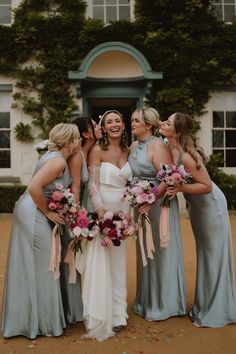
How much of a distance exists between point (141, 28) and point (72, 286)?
8.68 metres

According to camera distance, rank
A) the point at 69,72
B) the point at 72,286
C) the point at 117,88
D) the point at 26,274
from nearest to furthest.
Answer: the point at 26,274, the point at 72,286, the point at 69,72, the point at 117,88

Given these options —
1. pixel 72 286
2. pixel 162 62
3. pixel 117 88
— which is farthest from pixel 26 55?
pixel 72 286

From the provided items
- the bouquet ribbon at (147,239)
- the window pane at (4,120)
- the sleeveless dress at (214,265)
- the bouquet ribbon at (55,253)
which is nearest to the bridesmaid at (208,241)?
the sleeveless dress at (214,265)

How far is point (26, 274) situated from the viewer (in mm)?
3762

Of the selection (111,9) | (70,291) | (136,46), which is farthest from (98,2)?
(70,291)

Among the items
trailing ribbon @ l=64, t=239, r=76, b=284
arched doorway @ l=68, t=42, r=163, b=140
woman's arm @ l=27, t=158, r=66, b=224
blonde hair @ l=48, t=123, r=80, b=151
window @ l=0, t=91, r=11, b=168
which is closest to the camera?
woman's arm @ l=27, t=158, r=66, b=224

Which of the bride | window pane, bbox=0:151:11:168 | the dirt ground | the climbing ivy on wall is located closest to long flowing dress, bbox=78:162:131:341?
the bride

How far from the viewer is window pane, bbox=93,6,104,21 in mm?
11828

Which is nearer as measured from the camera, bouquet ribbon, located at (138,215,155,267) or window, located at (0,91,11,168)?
bouquet ribbon, located at (138,215,155,267)

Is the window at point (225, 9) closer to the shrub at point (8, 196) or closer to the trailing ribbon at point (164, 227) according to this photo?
the shrub at point (8, 196)

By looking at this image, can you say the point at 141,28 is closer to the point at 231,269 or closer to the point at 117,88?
the point at 117,88

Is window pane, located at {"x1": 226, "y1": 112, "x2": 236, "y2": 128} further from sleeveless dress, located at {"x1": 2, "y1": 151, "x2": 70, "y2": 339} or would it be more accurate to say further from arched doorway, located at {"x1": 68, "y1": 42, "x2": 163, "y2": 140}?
sleeveless dress, located at {"x1": 2, "y1": 151, "x2": 70, "y2": 339}

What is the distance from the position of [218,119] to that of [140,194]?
858 cm

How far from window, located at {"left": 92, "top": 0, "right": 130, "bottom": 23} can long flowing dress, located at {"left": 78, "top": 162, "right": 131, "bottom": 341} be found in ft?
28.7
